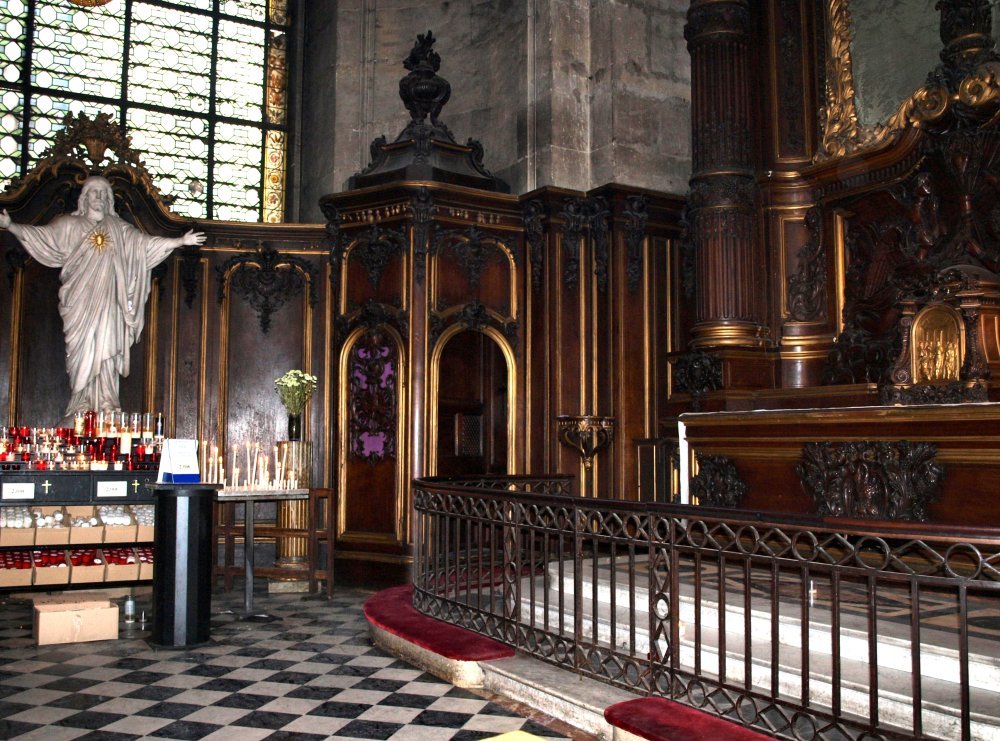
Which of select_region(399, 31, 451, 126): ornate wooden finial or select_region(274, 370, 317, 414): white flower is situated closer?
select_region(274, 370, 317, 414): white flower

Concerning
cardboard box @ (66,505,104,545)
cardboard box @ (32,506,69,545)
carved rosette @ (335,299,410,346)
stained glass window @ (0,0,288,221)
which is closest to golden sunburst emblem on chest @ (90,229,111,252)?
stained glass window @ (0,0,288,221)

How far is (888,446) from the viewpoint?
18.7 feet

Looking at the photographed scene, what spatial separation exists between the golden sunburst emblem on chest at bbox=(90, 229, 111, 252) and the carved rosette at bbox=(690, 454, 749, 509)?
576 cm

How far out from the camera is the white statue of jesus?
873 centimetres

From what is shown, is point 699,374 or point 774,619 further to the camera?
point 699,374

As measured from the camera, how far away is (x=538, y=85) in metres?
9.94

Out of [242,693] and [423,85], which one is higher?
[423,85]

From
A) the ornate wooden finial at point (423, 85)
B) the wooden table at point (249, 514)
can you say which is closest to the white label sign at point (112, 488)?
the wooden table at point (249, 514)

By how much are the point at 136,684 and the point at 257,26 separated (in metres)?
9.13

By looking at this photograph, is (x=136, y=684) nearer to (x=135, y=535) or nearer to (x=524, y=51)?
(x=135, y=535)

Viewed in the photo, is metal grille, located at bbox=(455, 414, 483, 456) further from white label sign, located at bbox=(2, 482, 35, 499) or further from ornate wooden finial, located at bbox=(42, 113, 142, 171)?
ornate wooden finial, located at bbox=(42, 113, 142, 171)

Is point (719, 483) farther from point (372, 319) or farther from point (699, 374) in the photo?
point (372, 319)

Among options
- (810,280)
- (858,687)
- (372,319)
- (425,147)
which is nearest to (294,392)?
(372,319)

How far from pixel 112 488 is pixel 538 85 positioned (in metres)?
5.76
